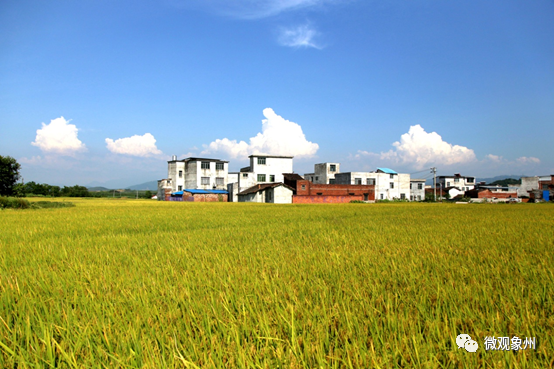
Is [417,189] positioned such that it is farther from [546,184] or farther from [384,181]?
[546,184]

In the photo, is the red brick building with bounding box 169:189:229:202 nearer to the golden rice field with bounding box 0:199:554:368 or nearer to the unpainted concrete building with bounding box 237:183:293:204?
the unpainted concrete building with bounding box 237:183:293:204

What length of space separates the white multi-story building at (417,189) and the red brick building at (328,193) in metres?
18.8

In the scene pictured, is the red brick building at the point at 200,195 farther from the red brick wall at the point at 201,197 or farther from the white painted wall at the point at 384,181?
the white painted wall at the point at 384,181

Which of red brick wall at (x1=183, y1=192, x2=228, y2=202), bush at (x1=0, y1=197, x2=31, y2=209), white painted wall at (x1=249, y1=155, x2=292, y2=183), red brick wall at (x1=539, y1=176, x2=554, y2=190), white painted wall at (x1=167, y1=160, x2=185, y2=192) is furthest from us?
red brick wall at (x1=539, y1=176, x2=554, y2=190)

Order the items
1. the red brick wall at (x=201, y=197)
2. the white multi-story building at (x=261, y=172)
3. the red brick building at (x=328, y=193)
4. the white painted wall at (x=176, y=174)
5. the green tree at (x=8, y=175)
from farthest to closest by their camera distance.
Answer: the white painted wall at (x=176, y=174)
the white multi-story building at (x=261, y=172)
the red brick wall at (x=201, y=197)
the red brick building at (x=328, y=193)
the green tree at (x=8, y=175)

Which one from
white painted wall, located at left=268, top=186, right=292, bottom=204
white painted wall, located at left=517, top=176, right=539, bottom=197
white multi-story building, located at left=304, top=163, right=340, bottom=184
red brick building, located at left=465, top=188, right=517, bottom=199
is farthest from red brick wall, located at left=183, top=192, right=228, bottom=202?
white painted wall, located at left=517, top=176, right=539, bottom=197

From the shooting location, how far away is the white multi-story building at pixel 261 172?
4612 centimetres

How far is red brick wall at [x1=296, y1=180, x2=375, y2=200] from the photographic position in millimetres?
40844

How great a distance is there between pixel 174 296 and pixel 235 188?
4415cm

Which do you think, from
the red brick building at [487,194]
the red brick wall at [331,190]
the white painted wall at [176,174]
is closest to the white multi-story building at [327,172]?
the red brick wall at [331,190]

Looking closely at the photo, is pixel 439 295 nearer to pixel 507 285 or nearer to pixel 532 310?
pixel 532 310

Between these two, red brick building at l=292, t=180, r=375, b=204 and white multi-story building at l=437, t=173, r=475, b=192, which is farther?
white multi-story building at l=437, t=173, r=475, b=192

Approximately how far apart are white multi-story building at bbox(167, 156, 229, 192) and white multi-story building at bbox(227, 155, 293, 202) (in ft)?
7.44

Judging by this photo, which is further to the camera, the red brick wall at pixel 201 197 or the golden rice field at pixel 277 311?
the red brick wall at pixel 201 197
